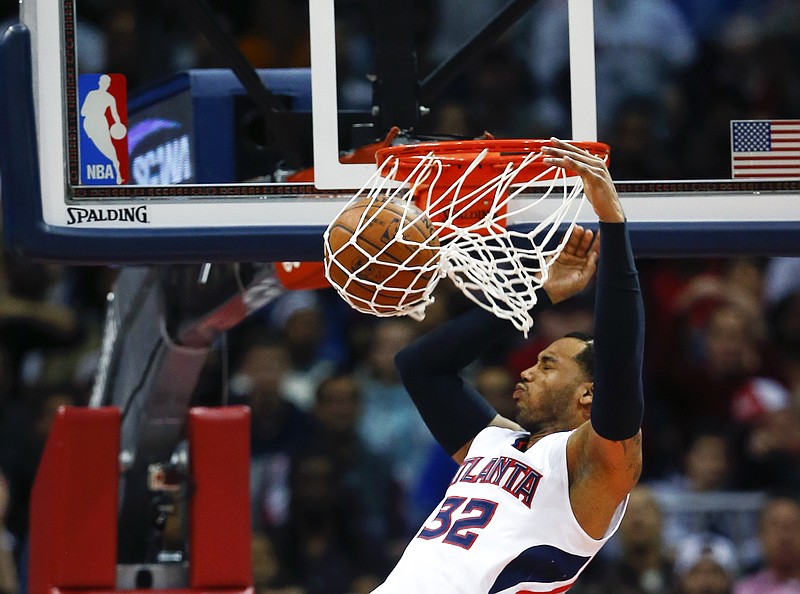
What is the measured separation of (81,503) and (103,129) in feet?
4.60

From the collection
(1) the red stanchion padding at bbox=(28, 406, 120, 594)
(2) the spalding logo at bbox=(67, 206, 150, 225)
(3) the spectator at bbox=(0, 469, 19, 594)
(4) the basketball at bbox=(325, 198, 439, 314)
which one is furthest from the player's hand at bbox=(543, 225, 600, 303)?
(3) the spectator at bbox=(0, 469, 19, 594)

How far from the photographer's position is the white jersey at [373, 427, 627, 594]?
3391mm

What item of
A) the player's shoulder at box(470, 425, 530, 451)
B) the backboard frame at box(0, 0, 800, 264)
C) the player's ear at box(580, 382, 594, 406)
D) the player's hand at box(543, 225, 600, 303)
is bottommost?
the player's shoulder at box(470, 425, 530, 451)

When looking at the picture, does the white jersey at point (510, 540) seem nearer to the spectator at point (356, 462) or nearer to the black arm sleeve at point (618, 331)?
the black arm sleeve at point (618, 331)

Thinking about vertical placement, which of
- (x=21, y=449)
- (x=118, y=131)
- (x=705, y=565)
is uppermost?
(x=118, y=131)

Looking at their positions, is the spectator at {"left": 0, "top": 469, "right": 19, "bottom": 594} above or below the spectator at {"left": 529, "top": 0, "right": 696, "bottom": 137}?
below

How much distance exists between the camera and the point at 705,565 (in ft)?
20.1

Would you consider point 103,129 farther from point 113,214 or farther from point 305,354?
point 305,354

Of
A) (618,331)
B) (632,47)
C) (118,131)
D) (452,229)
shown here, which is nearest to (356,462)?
(632,47)

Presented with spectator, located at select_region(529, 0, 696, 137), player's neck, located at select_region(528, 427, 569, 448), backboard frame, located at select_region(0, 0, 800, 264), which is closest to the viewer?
backboard frame, located at select_region(0, 0, 800, 264)

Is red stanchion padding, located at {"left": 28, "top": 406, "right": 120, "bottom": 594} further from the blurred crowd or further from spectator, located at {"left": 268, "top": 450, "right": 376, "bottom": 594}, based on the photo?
spectator, located at {"left": 268, "top": 450, "right": 376, "bottom": 594}

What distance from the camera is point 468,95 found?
24.7 ft

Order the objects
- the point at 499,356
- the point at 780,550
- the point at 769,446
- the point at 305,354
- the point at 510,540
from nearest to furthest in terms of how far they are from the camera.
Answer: the point at 510,540 < the point at 780,550 < the point at 769,446 < the point at 305,354 < the point at 499,356

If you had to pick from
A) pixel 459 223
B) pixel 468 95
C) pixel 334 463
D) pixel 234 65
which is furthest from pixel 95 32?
pixel 459 223
